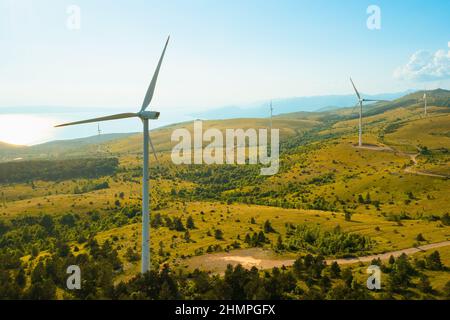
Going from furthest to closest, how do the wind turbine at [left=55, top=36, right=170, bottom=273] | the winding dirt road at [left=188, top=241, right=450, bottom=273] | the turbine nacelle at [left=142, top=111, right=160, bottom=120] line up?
the winding dirt road at [left=188, top=241, right=450, bottom=273] < the turbine nacelle at [left=142, top=111, right=160, bottom=120] < the wind turbine at [left=55, top=36, right=170, bottom=273]

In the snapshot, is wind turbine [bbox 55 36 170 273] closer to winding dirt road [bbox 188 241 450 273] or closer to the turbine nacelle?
the turbine nacelle

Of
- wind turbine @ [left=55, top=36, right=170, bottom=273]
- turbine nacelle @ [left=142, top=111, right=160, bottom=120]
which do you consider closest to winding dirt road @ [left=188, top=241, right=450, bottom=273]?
wind turbine @ [left=55, top=36, right=170, bottom=273]

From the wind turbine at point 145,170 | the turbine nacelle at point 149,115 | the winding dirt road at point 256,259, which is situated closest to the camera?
the wind turbine at point 145,170

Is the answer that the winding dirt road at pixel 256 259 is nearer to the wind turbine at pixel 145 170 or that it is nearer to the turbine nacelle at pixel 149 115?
the wind turbine at pixel 145 170

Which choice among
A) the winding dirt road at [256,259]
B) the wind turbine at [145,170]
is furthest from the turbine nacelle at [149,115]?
the winding dirt road at [256,259]

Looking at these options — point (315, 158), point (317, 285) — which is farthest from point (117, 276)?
point (315, 158)

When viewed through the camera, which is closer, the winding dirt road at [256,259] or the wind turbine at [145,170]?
the wind turbine at [145,170]

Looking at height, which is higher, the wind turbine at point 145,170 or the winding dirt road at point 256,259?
the wind turbine at point 145,170

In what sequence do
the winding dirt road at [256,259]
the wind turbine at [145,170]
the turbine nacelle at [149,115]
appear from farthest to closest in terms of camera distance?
1. the winding dirt road at [256,259]
2. the turbine nacelle at [149,115]
3. the wind turbine at [145,170]
